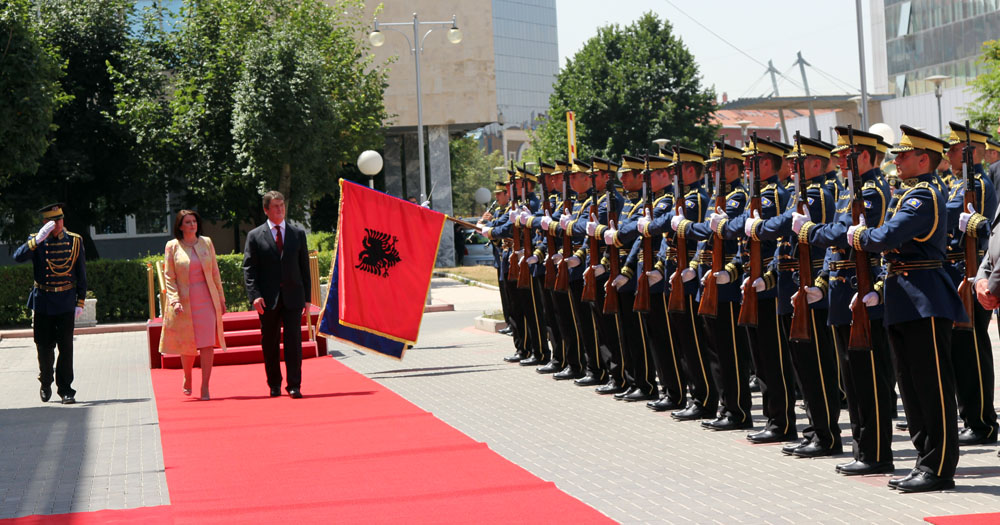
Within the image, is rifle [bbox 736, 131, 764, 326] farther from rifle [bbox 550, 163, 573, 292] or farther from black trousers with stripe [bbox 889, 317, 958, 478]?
rifle [bbox 550, 163, 573, 292]

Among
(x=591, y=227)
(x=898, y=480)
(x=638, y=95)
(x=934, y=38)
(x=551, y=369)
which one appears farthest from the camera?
(x=934, y=38)

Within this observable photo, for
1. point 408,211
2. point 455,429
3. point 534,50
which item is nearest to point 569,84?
point 408,211

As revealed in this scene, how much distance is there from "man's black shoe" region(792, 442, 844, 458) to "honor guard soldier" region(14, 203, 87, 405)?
7439mm

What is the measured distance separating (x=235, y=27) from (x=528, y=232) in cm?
1977

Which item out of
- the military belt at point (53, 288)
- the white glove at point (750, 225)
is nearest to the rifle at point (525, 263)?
the military belt at point (53, 288)

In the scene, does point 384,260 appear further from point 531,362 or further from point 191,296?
point 191,296

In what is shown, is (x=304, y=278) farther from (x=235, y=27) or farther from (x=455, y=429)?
(x=235, y=27)

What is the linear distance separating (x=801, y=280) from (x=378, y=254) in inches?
289

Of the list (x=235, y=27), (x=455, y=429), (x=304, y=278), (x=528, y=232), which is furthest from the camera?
(x=235, y=27)

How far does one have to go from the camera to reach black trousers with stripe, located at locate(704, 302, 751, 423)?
9.20m

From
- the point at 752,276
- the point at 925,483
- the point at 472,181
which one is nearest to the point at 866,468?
the point at 925,483

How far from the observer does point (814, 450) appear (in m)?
8.02

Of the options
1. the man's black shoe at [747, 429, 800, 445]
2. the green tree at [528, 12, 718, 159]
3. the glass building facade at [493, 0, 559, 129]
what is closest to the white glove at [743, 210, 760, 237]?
the man's black shoe at [747, 429, 800, 445]

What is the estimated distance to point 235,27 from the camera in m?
31.1
